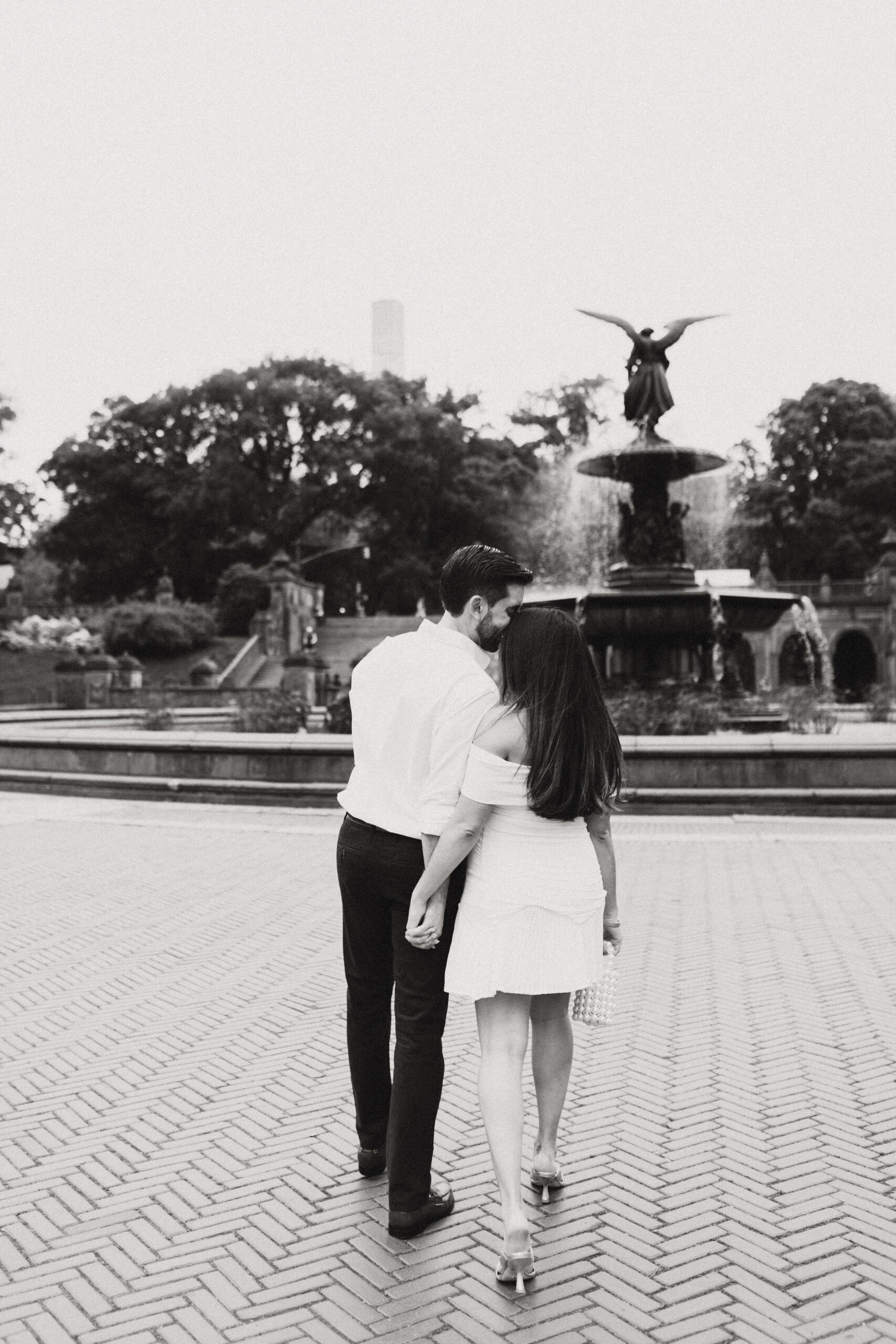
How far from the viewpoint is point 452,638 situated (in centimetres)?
349

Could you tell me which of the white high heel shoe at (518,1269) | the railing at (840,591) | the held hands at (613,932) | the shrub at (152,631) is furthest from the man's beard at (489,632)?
the railing at (840,591)

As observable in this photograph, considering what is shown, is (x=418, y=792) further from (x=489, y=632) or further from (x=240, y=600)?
(x=240, y=600)

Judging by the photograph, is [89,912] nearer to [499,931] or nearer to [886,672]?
[499,931]

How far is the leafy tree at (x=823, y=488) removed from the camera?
61.7m

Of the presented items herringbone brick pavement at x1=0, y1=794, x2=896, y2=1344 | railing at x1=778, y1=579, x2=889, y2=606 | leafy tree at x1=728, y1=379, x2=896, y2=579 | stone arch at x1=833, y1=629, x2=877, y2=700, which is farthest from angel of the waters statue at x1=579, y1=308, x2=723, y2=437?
leafy tree at x1=728, y1=379, x2=896, y2=579

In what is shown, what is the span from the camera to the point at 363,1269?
3279mm

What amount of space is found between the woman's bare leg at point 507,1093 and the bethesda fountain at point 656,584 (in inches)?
570

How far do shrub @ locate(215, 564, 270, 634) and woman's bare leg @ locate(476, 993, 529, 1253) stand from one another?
1989 inches

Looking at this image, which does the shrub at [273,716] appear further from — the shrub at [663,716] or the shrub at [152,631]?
the shrub at [152,631]

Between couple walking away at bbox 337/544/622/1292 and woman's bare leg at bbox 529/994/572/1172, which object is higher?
couple walking away at bbox 337/544/622/1292

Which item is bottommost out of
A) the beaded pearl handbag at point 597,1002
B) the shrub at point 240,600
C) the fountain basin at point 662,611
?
the beaded pearl handbag at point 597,1002

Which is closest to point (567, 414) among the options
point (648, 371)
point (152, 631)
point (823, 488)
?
point (823, 488)

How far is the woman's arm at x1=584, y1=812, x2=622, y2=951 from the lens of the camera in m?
3.49

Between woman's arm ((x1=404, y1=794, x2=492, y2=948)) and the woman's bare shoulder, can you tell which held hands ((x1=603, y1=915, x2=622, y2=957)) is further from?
the woman's bare shoulder
